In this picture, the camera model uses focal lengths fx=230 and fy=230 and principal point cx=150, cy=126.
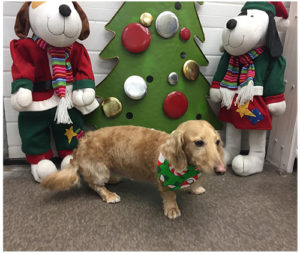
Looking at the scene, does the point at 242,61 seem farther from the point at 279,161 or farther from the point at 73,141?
the point at 73,141

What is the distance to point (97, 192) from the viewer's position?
114 cm

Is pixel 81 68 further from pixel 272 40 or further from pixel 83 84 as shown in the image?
pixel 272 40

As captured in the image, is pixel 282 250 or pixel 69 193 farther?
pixel 69 193

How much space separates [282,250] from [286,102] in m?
0.86

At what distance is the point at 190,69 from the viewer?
135 cm

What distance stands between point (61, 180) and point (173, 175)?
514mm

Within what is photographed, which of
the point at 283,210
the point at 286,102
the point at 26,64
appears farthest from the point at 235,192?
the point at 26,64

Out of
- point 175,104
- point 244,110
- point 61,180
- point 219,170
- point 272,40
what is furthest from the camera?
point 175,104

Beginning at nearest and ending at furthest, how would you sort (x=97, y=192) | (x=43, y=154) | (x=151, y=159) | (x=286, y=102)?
1. (x=151, y=159)
2. (x=97, y=192)
3. (x=43, y=154)
4. (x=286, y=102)

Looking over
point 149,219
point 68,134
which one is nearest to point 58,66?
point 68,134

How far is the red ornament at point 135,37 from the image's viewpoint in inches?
48.8

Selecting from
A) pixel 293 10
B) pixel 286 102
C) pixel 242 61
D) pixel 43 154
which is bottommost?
pixel 43 154

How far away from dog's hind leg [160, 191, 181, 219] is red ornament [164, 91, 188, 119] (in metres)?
0.52

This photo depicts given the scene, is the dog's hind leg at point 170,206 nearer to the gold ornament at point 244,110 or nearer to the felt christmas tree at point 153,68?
the felt christmas tree at point 153,68
